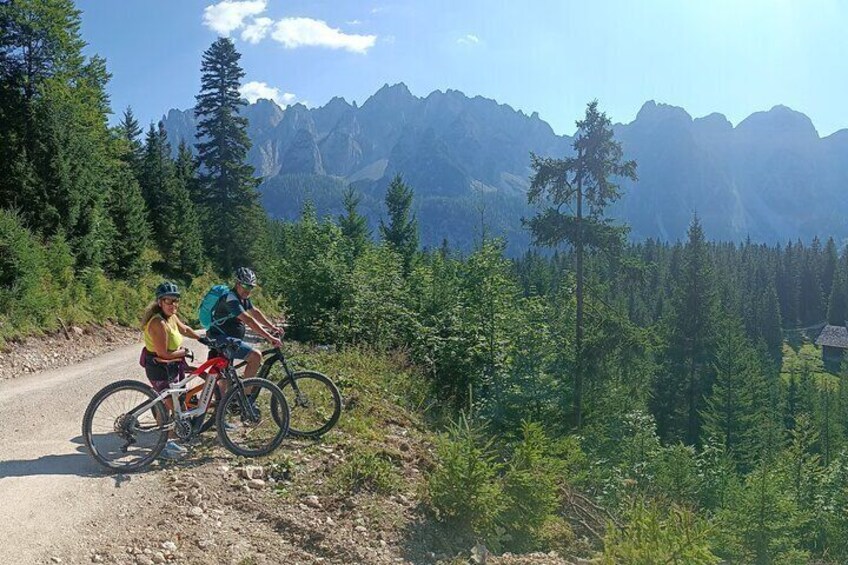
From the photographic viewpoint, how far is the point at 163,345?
21.4 ft

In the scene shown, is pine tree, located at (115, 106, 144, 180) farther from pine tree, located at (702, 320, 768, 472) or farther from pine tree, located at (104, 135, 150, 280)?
pine tree, located at (702, 320, 768, 472)

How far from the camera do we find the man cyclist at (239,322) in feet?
23.5

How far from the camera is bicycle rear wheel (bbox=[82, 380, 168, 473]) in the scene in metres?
6.23

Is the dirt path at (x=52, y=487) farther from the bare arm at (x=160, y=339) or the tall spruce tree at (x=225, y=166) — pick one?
the tall spruce tree at (x=225, y=166)

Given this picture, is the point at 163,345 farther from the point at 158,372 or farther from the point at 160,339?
the point at 158,372

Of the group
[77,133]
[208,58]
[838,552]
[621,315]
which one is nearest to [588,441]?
[621,315]

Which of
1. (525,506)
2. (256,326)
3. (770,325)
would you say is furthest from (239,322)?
(770,325)

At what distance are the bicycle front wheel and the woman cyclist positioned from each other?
58 centimetres

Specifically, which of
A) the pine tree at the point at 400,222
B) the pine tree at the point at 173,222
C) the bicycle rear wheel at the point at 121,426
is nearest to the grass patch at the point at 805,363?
the pine tree at the point at 400,222

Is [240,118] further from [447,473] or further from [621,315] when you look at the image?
[447,473]

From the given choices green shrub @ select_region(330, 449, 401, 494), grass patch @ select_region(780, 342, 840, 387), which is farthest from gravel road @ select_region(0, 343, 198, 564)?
grass patch @ select_region(780, 342, 840, 387)

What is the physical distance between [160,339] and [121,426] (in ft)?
3.52

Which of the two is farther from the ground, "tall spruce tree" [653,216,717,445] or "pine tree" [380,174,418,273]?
"pine tree" [380,174,418,273]

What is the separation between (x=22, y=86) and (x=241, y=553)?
25.3 meters
